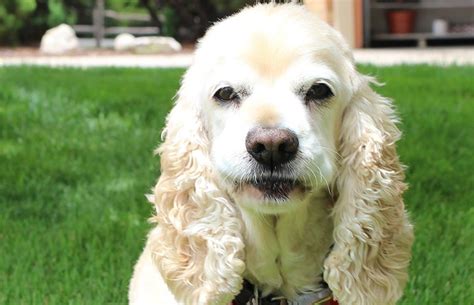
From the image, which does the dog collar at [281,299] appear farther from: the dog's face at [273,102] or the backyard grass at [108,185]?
the backyard grass at [108,185]

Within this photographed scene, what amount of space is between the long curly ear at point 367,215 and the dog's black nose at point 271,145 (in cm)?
43

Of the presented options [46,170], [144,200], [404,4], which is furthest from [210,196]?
[404,4]

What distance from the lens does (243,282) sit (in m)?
3.19

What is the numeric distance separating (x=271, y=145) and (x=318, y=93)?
38cm

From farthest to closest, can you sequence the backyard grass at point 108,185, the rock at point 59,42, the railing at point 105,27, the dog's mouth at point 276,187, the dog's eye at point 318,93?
the railing at point 105,27
the rock at point 59,42
the backyard grass at point 108,185
the dog's eye at point 318,93
the dog's mouth at point 276,187

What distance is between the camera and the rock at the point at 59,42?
1963 centimetres

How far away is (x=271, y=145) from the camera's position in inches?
107

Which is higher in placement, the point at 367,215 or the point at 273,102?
the point at 273,102

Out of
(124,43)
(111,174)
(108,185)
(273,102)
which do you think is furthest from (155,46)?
(273,102)

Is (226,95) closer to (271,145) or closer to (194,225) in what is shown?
(271,145)

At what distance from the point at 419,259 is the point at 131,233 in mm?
1701

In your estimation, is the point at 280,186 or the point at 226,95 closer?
the point at 280,186

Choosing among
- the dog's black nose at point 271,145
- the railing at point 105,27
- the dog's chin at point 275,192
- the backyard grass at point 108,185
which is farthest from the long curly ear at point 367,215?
the railing at point 105,27

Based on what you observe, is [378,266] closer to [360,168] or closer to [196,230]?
[360,168]
